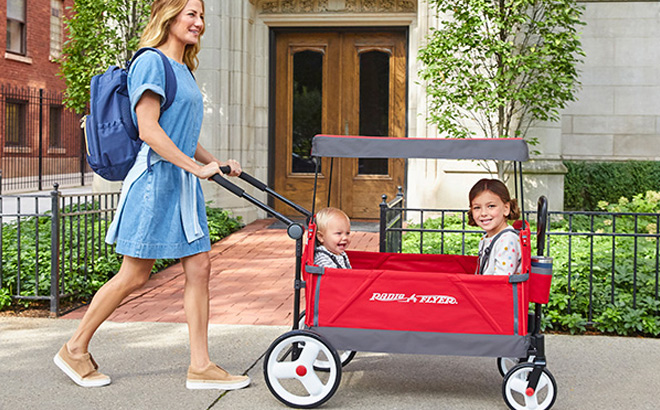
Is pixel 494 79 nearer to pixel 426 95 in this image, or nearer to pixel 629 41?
pixel 426 95

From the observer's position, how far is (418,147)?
415cm

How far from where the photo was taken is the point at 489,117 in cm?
1089

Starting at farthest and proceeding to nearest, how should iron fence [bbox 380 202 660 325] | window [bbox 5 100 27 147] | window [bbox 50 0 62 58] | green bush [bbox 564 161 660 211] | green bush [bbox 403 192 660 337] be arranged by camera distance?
window [bbox 50 0 62 58] → window [bbox 5 100 27 147] → green bush [bbox 564 161 660 211] → iron fence [bbox 380 202 660 325] → green bush [bbox 403 192 660 337]

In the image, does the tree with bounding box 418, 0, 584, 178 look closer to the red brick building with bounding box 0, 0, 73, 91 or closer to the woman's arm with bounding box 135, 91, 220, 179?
the woman's arm with bounding box 135, 91, 220, 179

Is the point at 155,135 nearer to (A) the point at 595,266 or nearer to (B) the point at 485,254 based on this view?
(B) the point at 485,254

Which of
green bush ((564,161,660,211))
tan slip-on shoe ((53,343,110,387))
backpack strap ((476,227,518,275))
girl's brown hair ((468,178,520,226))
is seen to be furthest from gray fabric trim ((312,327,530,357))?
green bush ((564,161,660,211))

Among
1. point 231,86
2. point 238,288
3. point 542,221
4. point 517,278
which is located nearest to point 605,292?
point 542,221

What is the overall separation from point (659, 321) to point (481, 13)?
6.40 metres

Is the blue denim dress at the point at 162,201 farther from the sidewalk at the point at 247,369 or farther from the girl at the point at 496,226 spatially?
the girl at the point at 496,226

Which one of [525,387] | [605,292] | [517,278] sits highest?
[517,278]

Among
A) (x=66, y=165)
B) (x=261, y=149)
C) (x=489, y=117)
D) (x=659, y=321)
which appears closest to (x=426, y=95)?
(x=489, y=117)

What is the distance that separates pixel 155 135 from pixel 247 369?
1.60 meters

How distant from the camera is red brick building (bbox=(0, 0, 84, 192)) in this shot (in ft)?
84.5

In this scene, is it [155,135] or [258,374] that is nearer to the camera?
[155,135]
